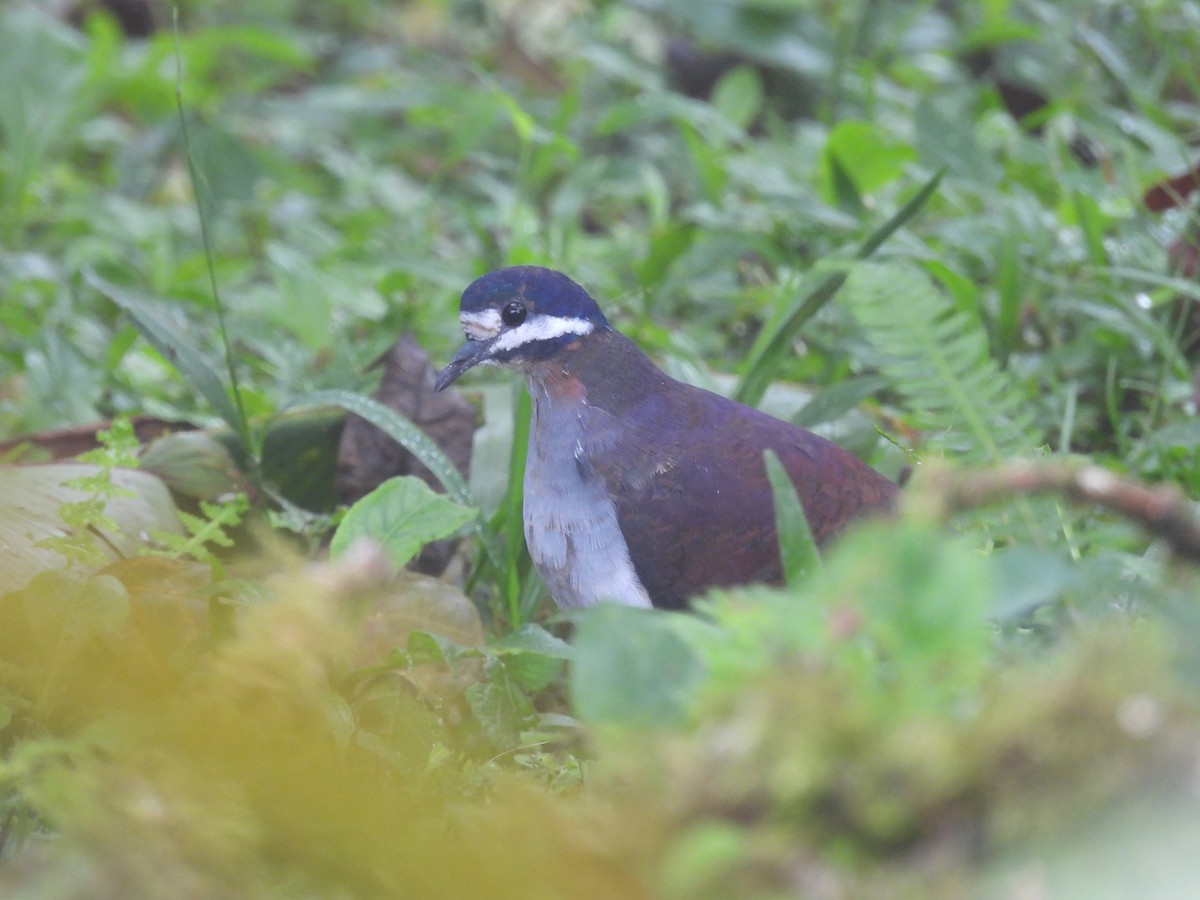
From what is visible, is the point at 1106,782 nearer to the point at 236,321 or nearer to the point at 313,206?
the point at 236,321

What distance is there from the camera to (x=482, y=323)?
3055 millimetres

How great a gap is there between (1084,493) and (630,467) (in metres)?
1.55

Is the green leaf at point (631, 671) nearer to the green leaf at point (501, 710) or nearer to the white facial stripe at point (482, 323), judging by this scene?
the green leaf at point (501, 710)

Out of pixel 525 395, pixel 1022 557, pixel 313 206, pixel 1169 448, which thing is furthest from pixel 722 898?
pixel 313 206

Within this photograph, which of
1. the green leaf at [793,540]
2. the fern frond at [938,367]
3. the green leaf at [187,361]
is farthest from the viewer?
the green leaf at [187,361]

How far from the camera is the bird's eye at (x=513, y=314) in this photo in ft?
9.96

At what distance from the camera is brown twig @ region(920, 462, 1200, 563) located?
141 cm

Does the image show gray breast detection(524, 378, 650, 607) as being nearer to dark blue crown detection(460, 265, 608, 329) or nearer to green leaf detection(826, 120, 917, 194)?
dark blue crown detection(460, 265, 608, 329)

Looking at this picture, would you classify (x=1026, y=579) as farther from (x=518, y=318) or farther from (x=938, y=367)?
(x=518, y=318)

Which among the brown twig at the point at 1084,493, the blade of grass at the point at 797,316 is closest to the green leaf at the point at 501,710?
the blade of grass at the point at 797,316

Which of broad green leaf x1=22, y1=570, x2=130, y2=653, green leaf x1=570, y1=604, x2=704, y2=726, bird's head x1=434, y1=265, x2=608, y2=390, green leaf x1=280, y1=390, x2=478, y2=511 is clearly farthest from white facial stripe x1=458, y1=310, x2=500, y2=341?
green leaf x1=570, y1=604, x2=704, y2=726

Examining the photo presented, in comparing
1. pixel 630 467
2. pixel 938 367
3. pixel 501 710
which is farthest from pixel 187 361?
pixel 938 367

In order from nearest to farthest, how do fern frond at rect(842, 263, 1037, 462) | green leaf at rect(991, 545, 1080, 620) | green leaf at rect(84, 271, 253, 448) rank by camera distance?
1. green leaf at rect(991, 545, 1080, 620)
2. fern frond at rect(842, 263, 1037, 462)
3. green leaf at rect(84, 271, 253, 448)

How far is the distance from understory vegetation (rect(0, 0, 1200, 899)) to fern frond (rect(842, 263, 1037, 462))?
0.04 feet
